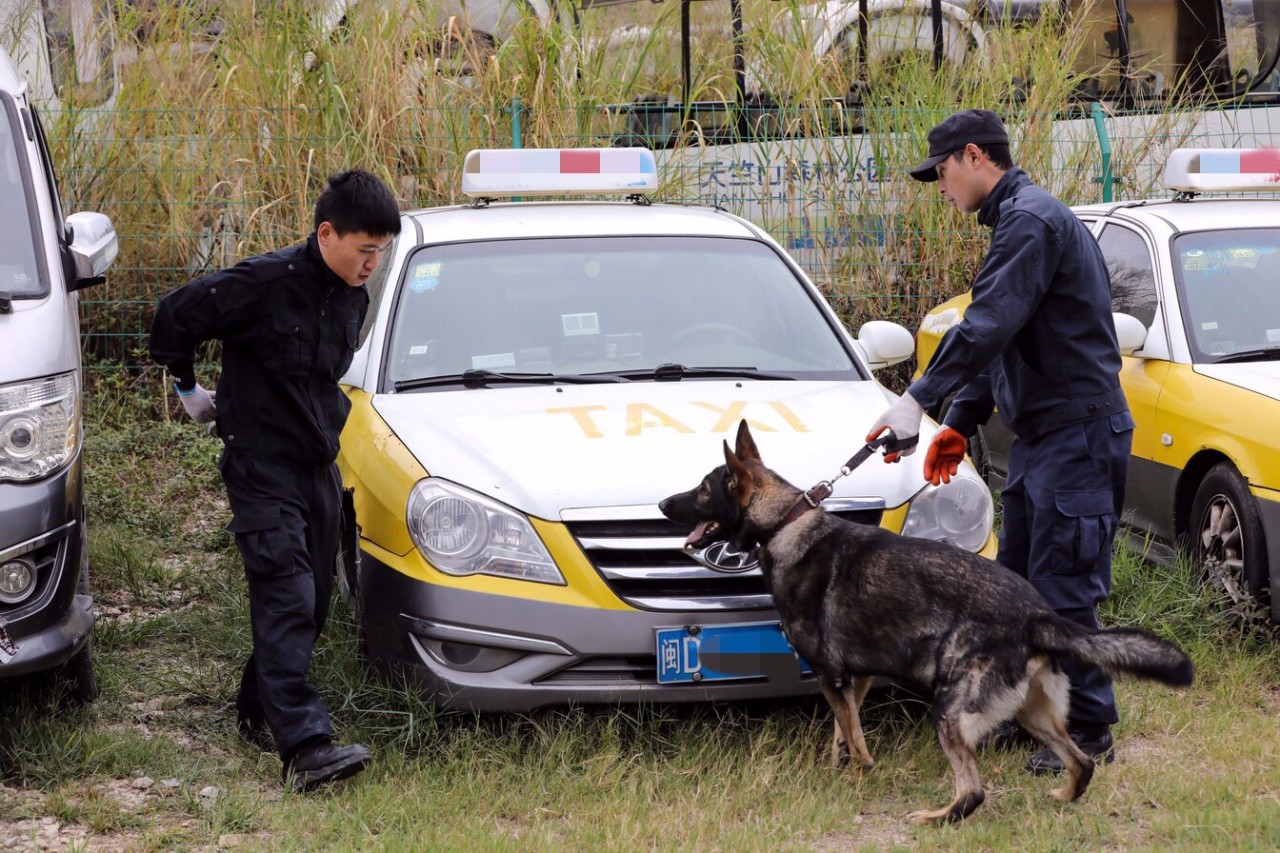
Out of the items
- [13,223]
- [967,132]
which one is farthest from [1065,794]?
[13,223]

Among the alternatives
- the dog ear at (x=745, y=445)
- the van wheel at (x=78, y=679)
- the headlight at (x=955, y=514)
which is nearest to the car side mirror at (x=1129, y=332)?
the headlight at (x=955, y=514)

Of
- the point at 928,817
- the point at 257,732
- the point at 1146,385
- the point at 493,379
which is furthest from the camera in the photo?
the point at 1146,385

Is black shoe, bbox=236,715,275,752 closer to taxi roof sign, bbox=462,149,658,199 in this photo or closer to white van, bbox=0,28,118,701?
white van, bbox=0,28,118,701

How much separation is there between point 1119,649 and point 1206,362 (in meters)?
2.40

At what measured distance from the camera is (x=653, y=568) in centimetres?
384

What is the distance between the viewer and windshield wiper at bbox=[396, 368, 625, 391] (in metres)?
4.64

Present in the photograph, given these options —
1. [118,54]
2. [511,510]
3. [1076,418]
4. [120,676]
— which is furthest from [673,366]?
[118,54]

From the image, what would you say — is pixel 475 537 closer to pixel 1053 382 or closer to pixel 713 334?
pixel 713 334

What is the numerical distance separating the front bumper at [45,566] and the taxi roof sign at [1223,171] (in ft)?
15.3

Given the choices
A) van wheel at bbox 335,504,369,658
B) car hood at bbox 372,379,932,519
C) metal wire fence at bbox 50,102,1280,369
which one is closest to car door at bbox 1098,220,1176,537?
car hood at bbox 372,379,932,519

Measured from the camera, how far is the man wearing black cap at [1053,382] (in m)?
3.80

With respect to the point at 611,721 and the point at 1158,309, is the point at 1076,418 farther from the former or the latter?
the point at 1158,309

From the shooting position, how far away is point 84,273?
437 centimetres

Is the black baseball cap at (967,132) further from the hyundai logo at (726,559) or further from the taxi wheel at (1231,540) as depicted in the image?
the taxi wheel at (1231,540)
